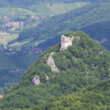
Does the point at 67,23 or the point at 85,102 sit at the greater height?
the point at 85,102

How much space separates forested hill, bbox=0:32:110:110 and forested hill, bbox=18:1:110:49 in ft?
317

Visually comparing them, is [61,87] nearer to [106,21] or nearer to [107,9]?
[106,21]

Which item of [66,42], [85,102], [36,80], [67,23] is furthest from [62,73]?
[67,23]

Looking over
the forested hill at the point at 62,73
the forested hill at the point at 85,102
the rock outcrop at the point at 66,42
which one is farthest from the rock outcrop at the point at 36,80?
the forested hill at the point at 85,102

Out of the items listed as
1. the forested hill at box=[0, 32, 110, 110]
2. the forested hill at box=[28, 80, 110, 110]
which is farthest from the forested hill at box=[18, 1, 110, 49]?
the forested hill at box=[28, 80, 110, 110]

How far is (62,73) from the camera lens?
204 feet

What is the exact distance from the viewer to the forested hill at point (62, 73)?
5819 centimetres

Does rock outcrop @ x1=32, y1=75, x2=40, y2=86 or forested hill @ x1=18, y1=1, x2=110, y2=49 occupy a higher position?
rock outcrop @ x1=32, y1=75, x2=40, y2=86

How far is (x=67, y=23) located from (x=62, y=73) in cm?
12091

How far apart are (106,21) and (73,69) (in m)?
97.9

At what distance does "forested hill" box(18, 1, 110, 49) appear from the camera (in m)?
170

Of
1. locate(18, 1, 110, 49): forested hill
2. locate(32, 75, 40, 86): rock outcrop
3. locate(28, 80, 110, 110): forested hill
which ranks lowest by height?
locate(18, 1, 110, 49): forested hill

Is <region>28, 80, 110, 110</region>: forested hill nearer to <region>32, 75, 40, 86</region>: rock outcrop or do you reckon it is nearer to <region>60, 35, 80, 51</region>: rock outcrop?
<region>32, 75, 40, 86</region>: rock outcrop

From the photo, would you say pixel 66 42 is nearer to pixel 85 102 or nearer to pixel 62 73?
pixel 62 73
